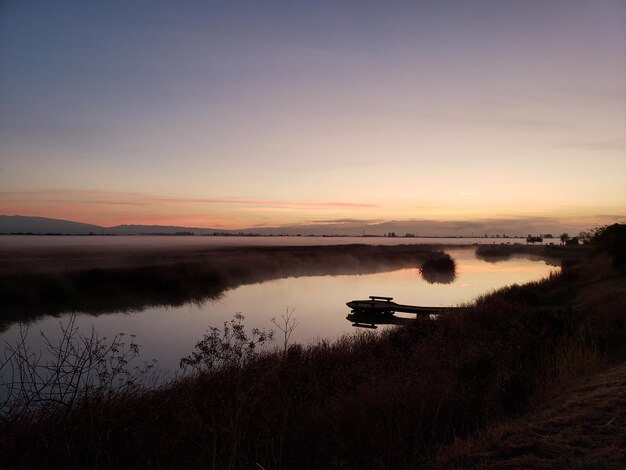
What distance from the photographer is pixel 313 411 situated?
8.32 m

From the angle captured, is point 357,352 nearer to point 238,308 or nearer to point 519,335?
point 519,335

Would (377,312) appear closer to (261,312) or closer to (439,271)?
(261,312)

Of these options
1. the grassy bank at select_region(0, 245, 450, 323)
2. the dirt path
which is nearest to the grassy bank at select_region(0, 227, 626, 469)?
the dirt path

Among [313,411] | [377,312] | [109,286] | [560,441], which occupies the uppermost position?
[560,441]

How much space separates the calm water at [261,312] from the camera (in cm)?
1792

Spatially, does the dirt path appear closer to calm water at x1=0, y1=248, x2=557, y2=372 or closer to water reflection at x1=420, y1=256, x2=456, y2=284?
calm water at x1=0, y1=248, x2=557, y2=372

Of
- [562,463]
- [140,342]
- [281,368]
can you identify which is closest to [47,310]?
[140,342]

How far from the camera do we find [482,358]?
32.2 feet

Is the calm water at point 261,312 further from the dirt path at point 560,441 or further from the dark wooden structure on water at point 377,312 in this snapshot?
the dirt path at point 560,441

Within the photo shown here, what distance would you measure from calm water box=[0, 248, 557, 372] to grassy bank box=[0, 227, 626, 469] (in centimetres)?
530

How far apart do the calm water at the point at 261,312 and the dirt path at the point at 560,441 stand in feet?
34.1

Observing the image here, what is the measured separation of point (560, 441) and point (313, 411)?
13.8ft

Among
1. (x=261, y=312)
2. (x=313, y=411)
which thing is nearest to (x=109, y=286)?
(x=261, y=312)

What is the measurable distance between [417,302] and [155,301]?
17.9 m
